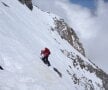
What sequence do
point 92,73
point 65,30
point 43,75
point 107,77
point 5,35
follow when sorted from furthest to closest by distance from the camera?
point 65,30 → point 107,77 → point 92,73 → point 5,35 → point 43,75

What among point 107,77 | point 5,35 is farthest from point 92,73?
point 5,35

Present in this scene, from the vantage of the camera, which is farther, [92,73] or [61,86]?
[92,73]

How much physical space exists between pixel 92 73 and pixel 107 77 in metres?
15.7

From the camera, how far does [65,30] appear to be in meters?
107

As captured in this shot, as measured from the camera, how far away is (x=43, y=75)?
27.5m

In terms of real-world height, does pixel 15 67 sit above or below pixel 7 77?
above

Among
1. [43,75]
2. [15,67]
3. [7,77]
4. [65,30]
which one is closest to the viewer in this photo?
[7,77]

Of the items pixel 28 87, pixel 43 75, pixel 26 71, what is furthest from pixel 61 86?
pixel 28 87

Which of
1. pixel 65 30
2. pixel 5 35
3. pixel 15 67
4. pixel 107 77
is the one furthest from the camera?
pixel 65 30

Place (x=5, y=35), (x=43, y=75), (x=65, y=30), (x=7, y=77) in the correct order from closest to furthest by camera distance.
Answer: (x=7, y=77), (x=43, y=75), (x=5, y=35), (x=65, y=30)

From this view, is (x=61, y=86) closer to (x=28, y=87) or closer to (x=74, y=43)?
(x=28, y=87)

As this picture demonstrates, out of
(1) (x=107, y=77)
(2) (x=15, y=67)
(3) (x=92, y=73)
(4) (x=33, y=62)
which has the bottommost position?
(2) (x=15, y=67)

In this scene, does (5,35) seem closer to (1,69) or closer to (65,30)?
(1,69)

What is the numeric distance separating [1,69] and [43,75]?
14.9ft
